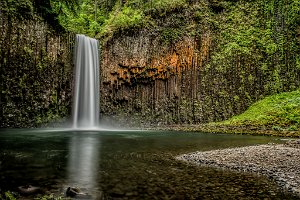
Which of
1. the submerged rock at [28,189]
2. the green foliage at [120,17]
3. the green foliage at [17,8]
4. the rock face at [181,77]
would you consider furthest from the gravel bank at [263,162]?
the green foliage at [120,17]

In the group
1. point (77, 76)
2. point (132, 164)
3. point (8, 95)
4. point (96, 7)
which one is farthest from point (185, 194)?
point (96, 7)

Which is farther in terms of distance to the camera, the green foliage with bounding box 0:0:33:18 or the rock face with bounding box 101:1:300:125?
the rock face with bounding box 101:1:300:125

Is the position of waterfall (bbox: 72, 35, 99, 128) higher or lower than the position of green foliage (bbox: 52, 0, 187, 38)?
lower

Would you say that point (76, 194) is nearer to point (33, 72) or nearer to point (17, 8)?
point (33, 72)

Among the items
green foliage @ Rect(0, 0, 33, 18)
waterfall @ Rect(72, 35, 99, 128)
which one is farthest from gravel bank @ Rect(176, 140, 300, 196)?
green foliage @ Rect(0, 0, 33, 18)

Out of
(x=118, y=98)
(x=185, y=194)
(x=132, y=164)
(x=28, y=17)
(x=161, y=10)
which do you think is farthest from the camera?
(x=161, y=10)

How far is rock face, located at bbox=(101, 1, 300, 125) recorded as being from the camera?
41250mm

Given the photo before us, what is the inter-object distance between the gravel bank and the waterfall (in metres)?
24.9

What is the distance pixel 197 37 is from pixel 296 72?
1402 cm

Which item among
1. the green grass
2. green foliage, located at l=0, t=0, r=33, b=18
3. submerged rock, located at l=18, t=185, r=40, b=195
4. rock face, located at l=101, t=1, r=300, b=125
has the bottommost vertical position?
submerged rock, located at l=18, t=185, r=40, b=195

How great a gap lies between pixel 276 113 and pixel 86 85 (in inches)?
869

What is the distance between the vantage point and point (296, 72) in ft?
138

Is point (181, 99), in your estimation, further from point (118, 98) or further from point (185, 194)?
point (185, 194)

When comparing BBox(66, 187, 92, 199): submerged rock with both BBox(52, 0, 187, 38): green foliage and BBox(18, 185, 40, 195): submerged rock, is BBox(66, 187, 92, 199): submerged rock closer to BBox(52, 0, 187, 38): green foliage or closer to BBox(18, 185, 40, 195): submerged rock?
BBox(18, 185, 40, 195): submerged rock
